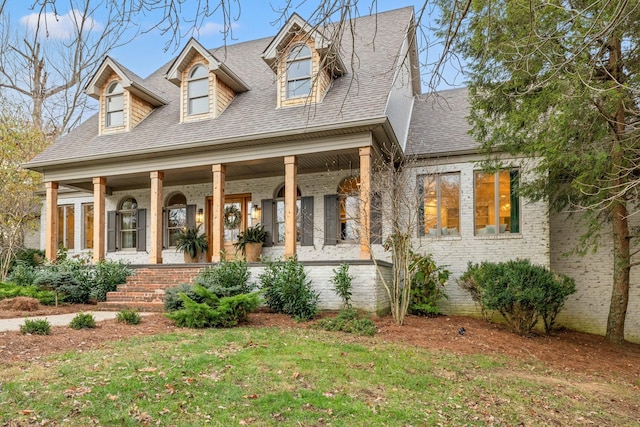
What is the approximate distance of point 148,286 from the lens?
32.8ft

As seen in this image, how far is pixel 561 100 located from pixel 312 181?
6728 millimetres

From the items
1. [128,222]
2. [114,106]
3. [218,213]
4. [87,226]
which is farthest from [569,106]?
[87,226]

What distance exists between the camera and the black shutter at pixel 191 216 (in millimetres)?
13489

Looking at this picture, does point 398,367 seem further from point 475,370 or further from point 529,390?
point 529,390

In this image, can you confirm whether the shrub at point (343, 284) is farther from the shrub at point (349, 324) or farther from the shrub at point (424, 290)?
the shrub at point (424, 290)

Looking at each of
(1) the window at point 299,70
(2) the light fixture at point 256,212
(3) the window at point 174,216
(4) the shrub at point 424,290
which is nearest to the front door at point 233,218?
(2) the light fixture at point 256,212

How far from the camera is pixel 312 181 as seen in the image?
1223cm

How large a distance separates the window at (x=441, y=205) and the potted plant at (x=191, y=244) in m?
6.23

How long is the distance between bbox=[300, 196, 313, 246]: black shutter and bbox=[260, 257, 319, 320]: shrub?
3.07 m

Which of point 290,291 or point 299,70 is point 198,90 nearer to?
point 299,70

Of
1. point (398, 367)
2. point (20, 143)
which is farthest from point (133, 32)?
point (20, 143)

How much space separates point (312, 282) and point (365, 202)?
2019mm

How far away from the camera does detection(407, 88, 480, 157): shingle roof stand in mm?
11141

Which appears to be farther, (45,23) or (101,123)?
(101,123)
